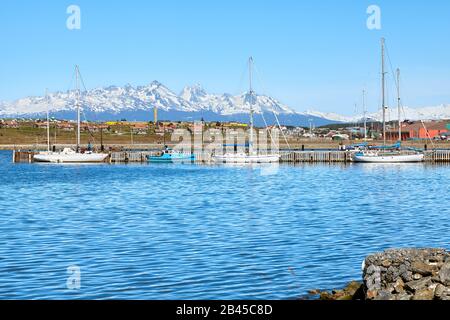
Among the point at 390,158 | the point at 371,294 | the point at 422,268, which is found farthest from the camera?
the point at 390,158

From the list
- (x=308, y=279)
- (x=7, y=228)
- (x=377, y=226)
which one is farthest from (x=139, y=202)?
(x=308, y=279)

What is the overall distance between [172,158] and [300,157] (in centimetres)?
2514

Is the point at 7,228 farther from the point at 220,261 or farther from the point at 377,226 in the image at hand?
the point at 377,226

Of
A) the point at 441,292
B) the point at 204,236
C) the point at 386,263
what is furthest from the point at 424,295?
the point at 204,236

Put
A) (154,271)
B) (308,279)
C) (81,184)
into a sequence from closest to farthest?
(308,279) < (154,271) < (81,184)

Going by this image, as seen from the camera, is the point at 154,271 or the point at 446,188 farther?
the point at 446,188

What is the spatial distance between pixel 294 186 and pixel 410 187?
12.0m

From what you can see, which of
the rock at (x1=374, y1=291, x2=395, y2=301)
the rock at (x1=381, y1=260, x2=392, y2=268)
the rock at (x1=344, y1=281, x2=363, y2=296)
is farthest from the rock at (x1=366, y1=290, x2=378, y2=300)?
the rock at (x1=344, y1=281, x2=363, y2=296)

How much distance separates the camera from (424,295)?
18281mm

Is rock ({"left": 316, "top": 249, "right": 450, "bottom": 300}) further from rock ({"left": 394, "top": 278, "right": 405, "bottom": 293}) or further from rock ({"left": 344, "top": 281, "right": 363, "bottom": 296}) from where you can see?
rock ({"left": 344, "top": 281, "right": 363, "bottom": 296})

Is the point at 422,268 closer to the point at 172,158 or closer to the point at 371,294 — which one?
the point at 371,294

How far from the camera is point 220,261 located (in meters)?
29.7

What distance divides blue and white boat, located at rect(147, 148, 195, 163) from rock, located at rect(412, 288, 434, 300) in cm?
12115

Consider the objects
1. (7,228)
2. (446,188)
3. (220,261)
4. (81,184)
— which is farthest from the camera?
(81,184)
